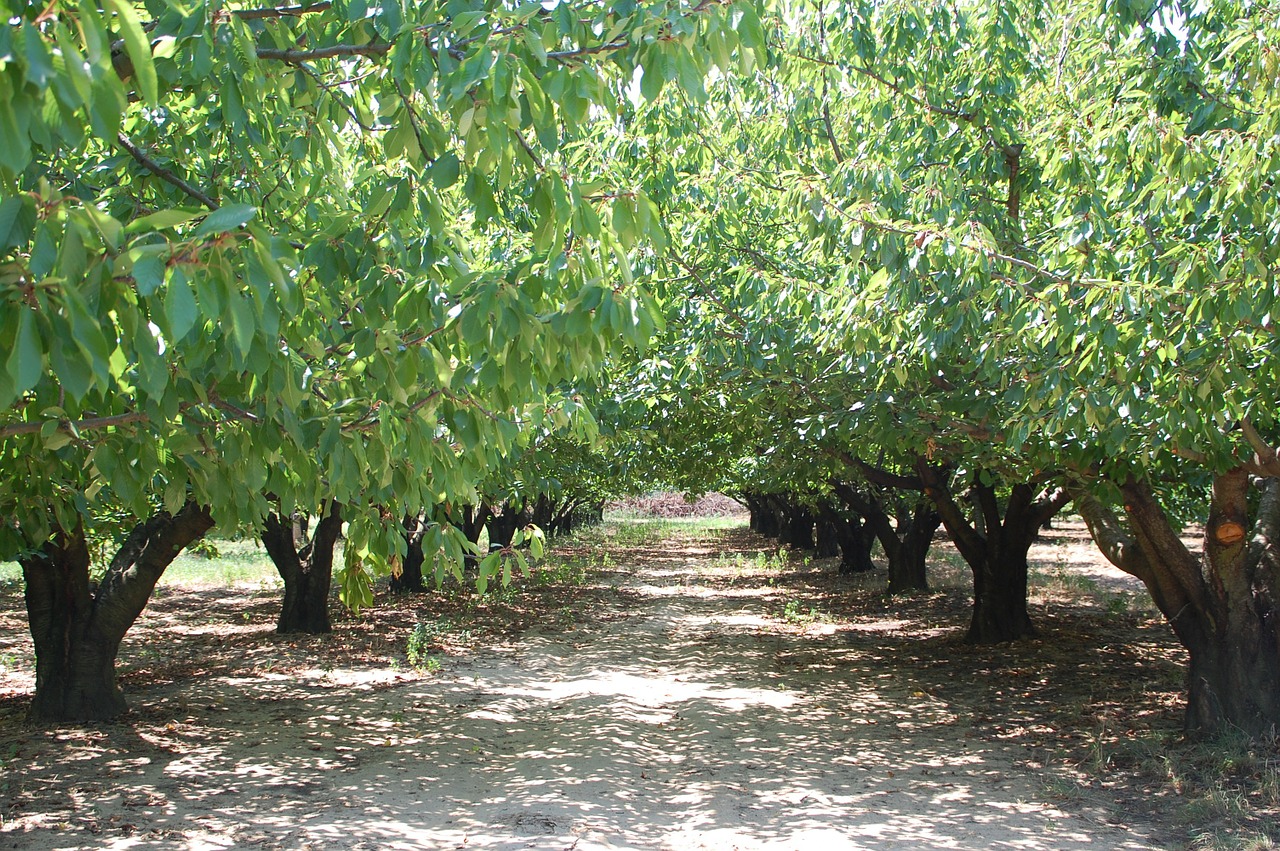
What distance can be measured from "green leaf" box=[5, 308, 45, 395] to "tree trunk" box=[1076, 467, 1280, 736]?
769 cm

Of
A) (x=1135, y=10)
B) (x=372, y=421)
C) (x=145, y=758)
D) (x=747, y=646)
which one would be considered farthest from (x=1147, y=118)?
(x=747, y=646)

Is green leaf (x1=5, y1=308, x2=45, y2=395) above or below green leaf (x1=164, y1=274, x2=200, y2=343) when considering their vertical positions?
below

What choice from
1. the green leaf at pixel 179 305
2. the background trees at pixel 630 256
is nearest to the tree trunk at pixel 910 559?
the background trees at pixel 630 256

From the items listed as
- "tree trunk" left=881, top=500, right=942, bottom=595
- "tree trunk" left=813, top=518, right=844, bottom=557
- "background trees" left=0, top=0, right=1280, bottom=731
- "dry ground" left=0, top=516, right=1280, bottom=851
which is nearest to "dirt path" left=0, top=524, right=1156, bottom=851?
"dry ground" left=0, top=516, right=1280, bottom=851

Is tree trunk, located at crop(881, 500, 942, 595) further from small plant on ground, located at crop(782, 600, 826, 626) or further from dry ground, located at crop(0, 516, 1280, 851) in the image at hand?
dry ground, located at crop(0, 516, 1280, 851)

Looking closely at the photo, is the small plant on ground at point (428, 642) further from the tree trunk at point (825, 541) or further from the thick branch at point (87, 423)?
the tree trunk at point (825, 541)

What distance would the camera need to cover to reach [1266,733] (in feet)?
23.2

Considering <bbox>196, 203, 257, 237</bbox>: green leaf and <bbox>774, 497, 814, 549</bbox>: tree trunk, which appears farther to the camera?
<bbox>774, 497, 814, 549</bbox>: tree trunk

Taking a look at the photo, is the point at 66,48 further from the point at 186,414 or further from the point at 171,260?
the point at 186,414

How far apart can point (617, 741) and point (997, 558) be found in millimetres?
6837

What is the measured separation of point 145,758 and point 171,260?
22.6 feet

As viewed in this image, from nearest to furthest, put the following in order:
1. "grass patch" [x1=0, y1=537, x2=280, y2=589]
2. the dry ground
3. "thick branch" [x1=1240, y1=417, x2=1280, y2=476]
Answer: "thick branch" [x1=1240, y1=417, x2=1280, y2=476], the dry ground, "grass patch" [x1=0, y1=537, x2=280, y2=589]

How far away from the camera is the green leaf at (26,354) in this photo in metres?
1.60

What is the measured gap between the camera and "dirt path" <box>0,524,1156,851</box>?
588 centimetres
